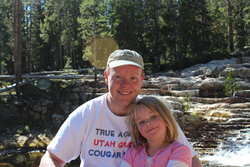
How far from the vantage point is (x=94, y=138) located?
2758mm

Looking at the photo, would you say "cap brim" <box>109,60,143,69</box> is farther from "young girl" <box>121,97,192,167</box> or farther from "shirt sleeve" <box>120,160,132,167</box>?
"shirt sleeve" <box>120,160,132,167</box>

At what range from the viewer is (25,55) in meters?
37.7

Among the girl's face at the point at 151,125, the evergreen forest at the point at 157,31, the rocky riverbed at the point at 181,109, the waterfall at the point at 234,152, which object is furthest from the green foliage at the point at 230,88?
the girl's face at the point at 151,125

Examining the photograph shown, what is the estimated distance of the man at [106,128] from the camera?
2.72m

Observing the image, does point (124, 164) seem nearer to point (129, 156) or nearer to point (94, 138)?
point (129, 156)

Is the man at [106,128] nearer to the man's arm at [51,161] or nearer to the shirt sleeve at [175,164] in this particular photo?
the man's arm at [51,161]

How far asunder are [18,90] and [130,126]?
14.9m

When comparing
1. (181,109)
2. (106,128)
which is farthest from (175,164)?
(181,109)

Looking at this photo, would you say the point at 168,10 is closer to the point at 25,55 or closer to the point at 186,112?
the point at 186,112

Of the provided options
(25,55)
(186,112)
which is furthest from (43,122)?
(25,55)

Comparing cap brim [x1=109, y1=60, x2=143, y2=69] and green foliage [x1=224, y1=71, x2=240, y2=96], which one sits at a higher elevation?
cap brim [x1=109, y1=60, x2=143, y2=69]

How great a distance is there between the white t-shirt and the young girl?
0.40 ft

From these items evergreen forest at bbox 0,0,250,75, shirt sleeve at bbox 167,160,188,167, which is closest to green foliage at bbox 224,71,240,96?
evergreen forest at bbox 0,0,250,75

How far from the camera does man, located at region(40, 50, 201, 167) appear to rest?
272cm
